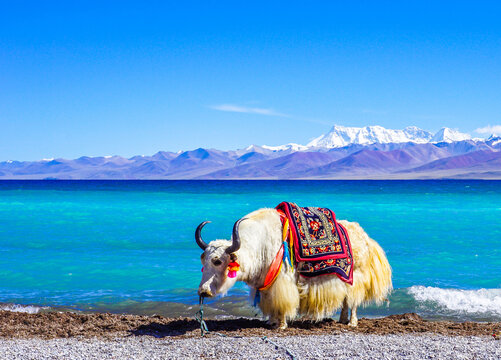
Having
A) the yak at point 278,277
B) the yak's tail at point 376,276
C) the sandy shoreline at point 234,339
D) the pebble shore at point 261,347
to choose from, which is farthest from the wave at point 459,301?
the pebble shore at point 261,347

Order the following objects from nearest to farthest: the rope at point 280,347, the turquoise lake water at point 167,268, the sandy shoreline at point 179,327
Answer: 1. the rope at point 280,347
2. the sandy shoreline at point 179,327
3. the turquoise lake water at point 167,268

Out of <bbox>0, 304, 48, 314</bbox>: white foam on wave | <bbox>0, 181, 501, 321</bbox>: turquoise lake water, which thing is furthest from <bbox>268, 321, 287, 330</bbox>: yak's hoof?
<bbox>0, 304, 48, 314</bbox>: white foam on wave

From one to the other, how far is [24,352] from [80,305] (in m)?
3.71

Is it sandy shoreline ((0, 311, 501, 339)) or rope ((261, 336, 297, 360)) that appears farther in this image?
sandy shoreline ((0, 311, 501, 339))

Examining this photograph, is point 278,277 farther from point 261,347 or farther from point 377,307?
point 377,307

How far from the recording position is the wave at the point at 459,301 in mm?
7590

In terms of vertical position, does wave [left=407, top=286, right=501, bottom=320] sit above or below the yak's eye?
below

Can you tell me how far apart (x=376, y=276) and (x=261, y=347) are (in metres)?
2.00

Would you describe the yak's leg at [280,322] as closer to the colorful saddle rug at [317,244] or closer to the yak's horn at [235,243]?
the colorful saddle rug at [317,244]

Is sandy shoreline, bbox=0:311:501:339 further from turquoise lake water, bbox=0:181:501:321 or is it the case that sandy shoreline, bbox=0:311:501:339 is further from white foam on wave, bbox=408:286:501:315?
white foam on wave, bbox=408:286:501:315

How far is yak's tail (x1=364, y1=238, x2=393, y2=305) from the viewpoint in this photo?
6238 millimetres

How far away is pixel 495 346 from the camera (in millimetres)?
4832

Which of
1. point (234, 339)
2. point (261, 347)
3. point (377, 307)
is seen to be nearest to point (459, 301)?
point (377, 307)

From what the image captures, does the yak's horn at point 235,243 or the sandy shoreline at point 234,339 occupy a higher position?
the yak's horn at point 235,243
